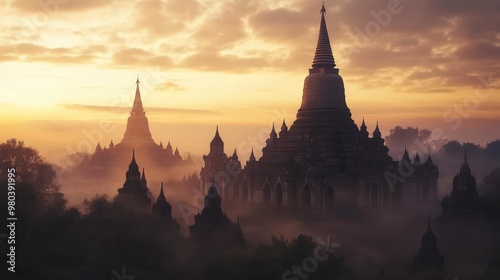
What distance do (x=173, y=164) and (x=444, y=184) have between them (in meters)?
44.4

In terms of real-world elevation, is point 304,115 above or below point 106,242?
above

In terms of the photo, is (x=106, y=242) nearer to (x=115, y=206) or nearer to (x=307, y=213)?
(x=115, y=206)

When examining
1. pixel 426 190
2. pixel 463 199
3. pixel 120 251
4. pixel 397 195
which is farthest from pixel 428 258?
pixel 120 251

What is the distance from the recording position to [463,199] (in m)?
62.4

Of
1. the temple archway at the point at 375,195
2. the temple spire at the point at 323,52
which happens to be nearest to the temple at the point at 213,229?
the temple archway at the point at 375,195

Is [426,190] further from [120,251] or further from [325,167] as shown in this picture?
[120,251]

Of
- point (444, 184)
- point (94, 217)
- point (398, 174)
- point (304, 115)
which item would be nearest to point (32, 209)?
point (94, 217)

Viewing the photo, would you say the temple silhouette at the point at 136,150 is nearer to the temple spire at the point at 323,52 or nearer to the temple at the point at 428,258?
the temple spire at the point at 323,52

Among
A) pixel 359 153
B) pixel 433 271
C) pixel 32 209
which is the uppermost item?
pixel 359 153

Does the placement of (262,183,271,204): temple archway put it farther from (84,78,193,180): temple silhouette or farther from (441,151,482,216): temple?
(84,78,193,180): temple silhouette

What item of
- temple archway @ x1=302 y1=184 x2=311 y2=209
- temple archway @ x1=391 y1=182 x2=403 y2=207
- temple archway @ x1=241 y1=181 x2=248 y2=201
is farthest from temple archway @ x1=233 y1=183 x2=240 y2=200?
temple archway @ x1=391 y1=182 x2=403 y2=207

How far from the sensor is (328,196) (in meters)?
60.7

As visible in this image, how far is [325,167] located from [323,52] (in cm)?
1358

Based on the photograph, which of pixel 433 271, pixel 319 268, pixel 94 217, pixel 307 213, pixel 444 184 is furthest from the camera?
pixel 444 184
